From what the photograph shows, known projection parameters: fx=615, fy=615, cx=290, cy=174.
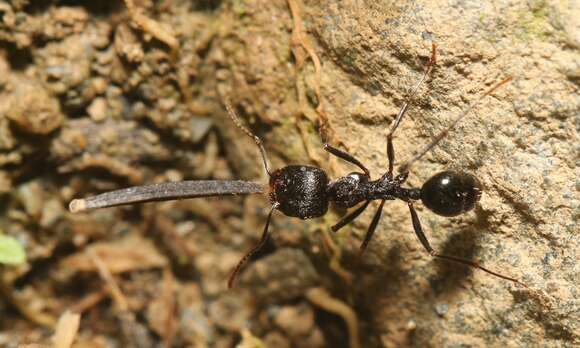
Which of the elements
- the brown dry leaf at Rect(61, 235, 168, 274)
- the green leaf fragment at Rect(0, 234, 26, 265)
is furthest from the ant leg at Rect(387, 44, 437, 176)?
the green leaf fragment at Rect(0, 234, 26, 265)

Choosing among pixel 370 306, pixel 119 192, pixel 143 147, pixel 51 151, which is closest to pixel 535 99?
pixel 370 306

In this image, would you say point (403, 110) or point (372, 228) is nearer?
point (403, 110)

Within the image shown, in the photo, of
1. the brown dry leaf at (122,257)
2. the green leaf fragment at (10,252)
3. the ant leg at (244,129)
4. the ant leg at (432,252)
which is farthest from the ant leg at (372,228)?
the green leaf fragment at (10,252)

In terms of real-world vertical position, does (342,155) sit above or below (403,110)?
below

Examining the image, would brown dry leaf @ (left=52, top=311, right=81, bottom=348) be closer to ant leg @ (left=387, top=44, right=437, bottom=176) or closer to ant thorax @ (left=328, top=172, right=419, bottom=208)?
ant thorax @ (left=328, top=172, right=419, bottom=208)

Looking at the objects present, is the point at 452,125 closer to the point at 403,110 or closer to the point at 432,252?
the point at 403,110

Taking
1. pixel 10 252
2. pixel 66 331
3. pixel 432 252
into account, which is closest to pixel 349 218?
pixel 432 252

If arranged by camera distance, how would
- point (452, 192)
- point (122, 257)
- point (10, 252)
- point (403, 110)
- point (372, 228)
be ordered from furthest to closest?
point (122, 257)
point (10, 252)
point (372, 228)
point (403, 110)
point (452, 192)
